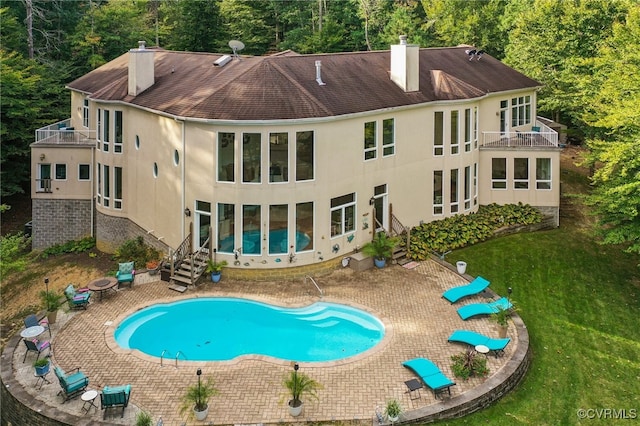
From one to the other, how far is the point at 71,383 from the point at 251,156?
10.3 meters

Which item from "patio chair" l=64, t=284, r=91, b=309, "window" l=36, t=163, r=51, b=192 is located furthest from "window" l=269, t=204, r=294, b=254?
"window" l=36, t=163, r=51, b=192

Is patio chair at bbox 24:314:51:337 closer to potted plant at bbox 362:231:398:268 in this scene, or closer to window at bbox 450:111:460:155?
potted plant at bbox 362:231:398:268

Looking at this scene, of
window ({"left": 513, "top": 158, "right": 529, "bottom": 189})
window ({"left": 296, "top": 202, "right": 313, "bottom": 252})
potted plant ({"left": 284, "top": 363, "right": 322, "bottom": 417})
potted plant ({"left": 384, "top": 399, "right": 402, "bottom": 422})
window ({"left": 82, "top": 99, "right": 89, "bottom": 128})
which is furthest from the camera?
window ({"left": 82, "top": 99, "right": 89, "bottom": 128})

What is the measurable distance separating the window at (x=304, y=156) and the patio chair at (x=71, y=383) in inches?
408

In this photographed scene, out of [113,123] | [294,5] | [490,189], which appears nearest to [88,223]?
[113,123]

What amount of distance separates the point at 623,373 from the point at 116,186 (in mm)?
22025

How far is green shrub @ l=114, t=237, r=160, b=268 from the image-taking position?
78.7ft

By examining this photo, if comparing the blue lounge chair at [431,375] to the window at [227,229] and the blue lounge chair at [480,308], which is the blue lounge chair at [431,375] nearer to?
the blue lounge chair at [480,308]

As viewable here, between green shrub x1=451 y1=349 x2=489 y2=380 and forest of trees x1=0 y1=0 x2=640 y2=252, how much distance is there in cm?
775

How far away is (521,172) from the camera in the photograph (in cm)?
2755

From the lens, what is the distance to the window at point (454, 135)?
25.7 meters

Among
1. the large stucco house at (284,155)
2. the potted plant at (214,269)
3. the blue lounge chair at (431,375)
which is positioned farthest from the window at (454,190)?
the blue lounge chair at (431,375)

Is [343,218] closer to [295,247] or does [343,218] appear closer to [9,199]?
[295,247]

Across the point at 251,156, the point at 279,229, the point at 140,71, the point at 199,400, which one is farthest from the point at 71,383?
the point at 140,71
